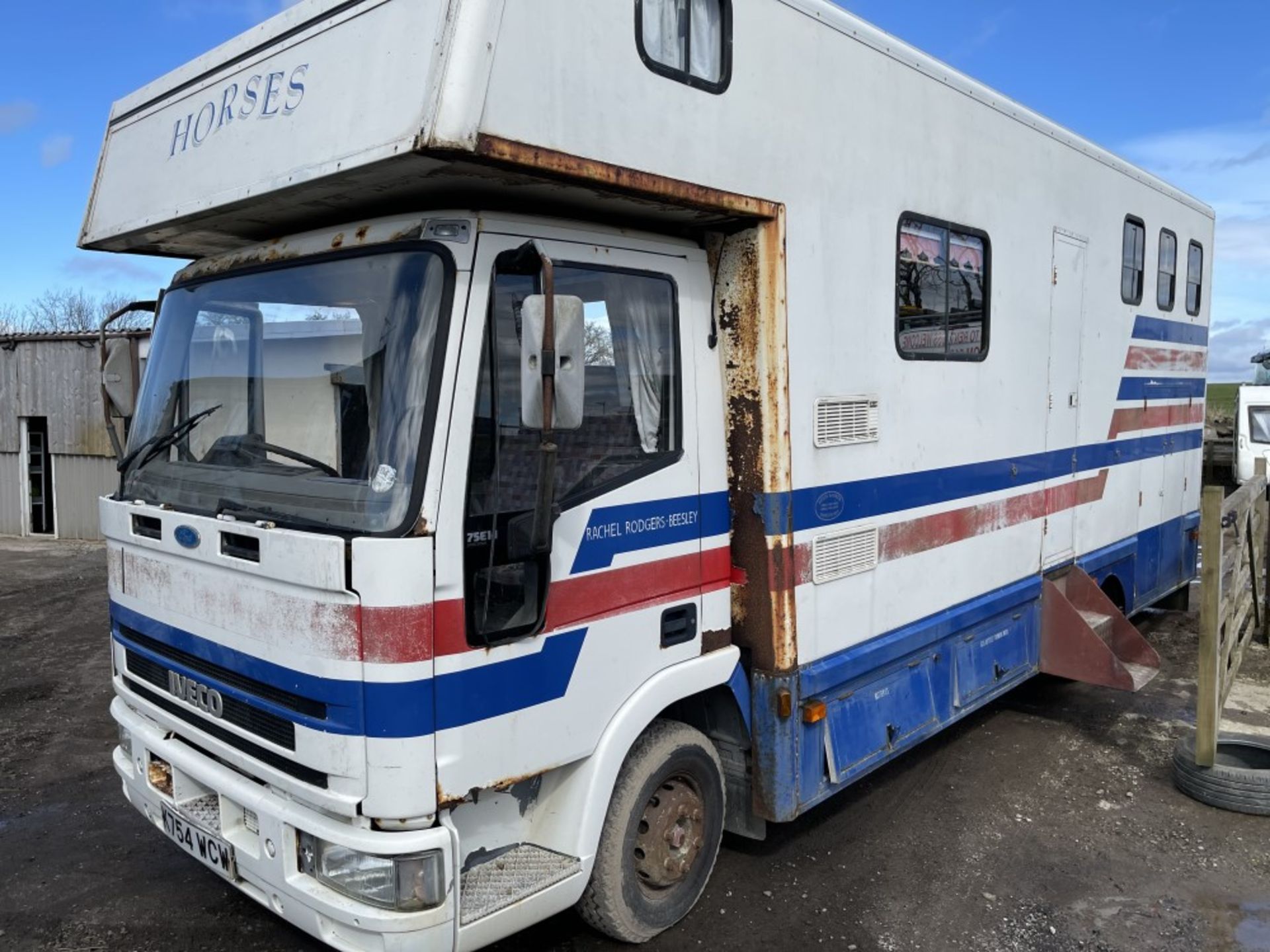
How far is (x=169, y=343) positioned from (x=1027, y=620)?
459 cm

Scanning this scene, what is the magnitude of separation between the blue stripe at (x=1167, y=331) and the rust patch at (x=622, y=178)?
14.3ft

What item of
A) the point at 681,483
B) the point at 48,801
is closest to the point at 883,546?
the point at 681,483

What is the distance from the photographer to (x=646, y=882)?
11.9 feet

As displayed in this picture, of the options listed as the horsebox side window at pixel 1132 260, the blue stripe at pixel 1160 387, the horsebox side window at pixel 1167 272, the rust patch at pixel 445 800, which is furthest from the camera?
the horsebox side window at pixel 1167 272

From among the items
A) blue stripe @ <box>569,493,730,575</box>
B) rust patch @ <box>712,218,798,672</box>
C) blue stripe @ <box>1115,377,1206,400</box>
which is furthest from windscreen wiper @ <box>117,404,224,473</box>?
blue stripe @ <box>1115,377,1206,400</box>

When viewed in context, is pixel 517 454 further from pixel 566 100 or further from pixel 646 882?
pixel 646 882

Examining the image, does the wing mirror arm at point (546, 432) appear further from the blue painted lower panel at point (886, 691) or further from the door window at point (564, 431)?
the blue painted lower panel at point (886, 691)

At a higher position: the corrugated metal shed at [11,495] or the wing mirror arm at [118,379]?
the wing mirror arm at [118,379]

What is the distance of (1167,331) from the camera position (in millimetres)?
7363

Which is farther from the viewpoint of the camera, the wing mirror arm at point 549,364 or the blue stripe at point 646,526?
the blue stripe at point 646,526

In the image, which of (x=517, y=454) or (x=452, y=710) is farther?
(x=517, y=454)

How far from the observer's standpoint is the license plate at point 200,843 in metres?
3.13

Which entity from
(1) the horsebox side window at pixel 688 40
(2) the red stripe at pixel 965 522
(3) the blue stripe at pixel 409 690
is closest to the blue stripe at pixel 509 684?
(3) the blue stripe at pixel 409 690

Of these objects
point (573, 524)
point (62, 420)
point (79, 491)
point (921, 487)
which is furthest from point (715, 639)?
point (62, 420)
